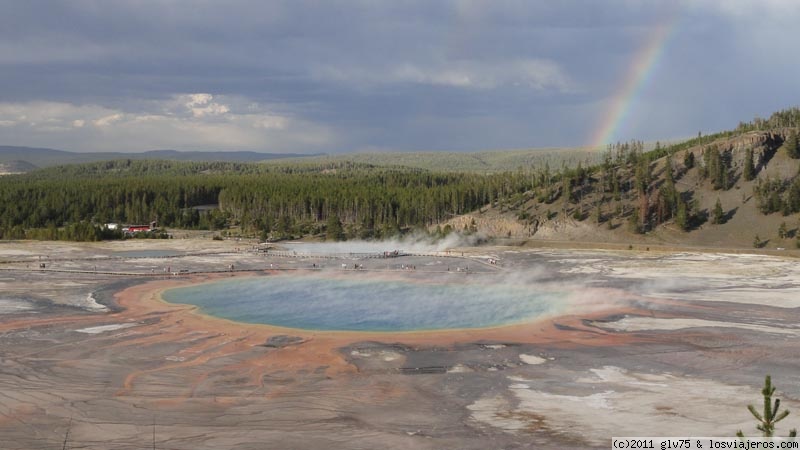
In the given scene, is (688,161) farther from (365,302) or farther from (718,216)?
(365,302)

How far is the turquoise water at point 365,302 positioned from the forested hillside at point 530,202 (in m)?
45.5

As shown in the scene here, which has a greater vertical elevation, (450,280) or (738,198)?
(738,198)

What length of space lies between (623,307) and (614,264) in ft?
87.9

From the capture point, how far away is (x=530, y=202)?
4626 inches

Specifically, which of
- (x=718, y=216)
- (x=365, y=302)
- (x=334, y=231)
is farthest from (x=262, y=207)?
(x=365, y=302)

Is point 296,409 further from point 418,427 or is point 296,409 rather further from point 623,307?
point 623,307

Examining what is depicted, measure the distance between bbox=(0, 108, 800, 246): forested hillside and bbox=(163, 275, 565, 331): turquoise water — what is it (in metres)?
45.5

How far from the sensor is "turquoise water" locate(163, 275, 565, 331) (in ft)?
146

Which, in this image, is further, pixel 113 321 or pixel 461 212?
pixel 461 212

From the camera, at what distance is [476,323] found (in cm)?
4369

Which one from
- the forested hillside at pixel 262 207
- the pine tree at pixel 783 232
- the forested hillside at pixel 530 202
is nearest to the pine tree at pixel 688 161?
the forested hillside at pixel 530 202

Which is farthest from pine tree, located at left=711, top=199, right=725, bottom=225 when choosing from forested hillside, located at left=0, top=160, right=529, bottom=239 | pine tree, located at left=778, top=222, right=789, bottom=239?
forested hillside, located at left=0, top=160, right=529, bottom=239

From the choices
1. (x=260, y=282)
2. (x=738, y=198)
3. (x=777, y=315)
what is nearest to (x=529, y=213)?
(x=738, y=198)

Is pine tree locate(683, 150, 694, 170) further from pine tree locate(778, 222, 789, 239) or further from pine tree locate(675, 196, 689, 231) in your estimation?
pine tree locate(778, 222, 789, 239)
